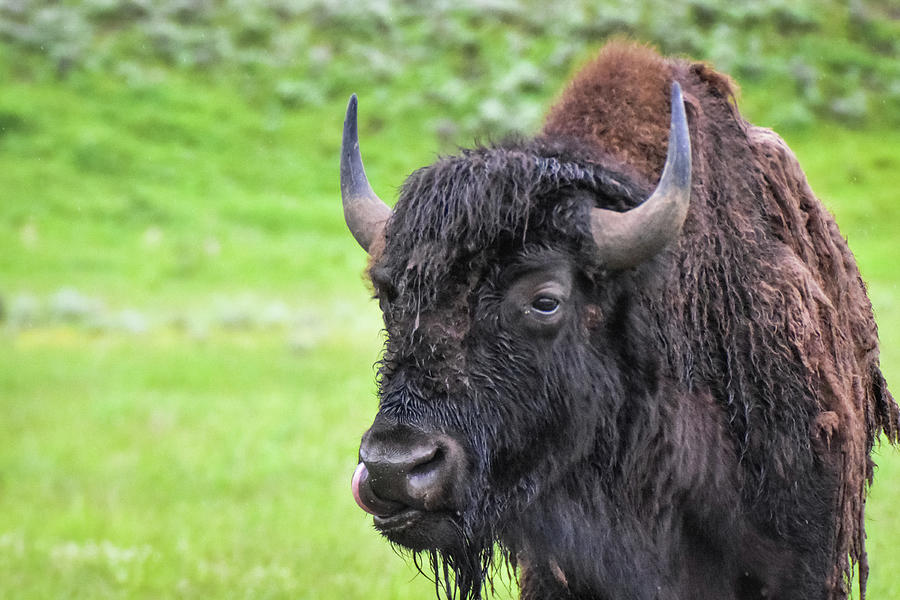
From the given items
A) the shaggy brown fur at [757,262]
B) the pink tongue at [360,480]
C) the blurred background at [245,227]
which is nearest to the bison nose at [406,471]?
the pink tongue at [360,480]

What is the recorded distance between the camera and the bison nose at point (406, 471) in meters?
3.17

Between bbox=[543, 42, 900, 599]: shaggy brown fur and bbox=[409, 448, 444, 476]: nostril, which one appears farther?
bbox=[543, 42, 900, 599]: shaggy brown fur

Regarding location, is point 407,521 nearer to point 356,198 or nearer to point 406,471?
point 406,471

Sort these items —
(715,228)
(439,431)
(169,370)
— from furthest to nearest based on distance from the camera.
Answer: (169,370)
(715,228)
(439,431)

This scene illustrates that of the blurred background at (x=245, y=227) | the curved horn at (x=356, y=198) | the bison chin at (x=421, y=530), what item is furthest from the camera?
the blurred background at (x=245, y=227)

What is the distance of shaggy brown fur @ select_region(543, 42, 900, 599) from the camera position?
3.74 meters

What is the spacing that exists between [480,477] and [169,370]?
35.3ft

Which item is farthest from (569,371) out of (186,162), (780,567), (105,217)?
(186,162)

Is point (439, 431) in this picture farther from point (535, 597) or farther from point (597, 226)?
point (535, 597)

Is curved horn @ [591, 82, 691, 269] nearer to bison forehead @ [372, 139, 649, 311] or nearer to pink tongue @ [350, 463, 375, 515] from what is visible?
bison forehead @ [372, 139, 649, 311]

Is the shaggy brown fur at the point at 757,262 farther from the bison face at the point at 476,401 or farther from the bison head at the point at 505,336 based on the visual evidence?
the bison face at the point at 476,401

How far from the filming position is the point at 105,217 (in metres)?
28.7

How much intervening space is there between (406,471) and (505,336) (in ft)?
1.92

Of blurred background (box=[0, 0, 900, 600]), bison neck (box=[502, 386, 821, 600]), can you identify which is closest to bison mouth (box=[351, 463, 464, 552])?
bison neck (box=[502, 386, 821, 600])
